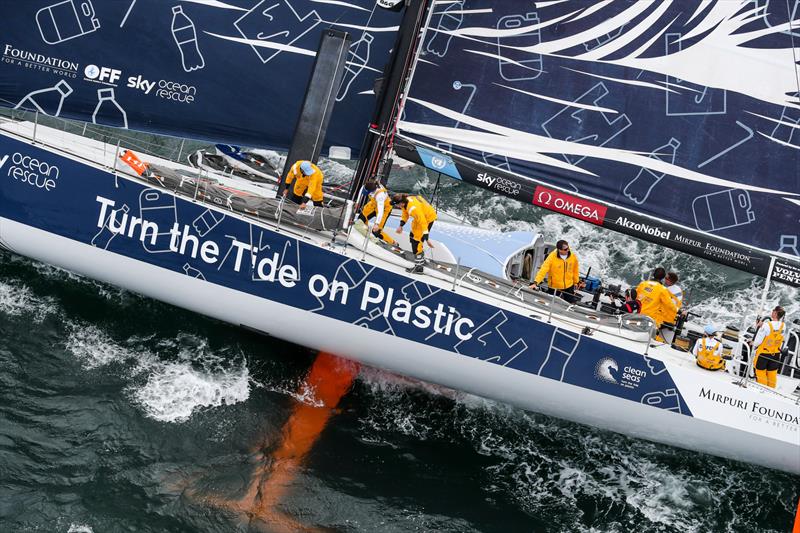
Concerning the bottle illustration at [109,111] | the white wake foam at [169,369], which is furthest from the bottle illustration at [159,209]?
the white wake foam at [169,369]

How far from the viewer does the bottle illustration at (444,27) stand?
8.30m

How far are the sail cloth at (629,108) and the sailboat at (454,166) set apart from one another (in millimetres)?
20

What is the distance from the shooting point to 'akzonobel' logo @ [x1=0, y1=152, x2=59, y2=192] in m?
8.03

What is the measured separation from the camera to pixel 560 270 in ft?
28.6

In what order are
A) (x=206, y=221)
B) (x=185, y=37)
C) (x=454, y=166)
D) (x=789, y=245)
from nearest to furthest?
(x=206, y=221) < (x=789, y=245) < (x=454, y=166) < (x=185, y=37)

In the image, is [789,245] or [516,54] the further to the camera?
[516,54]

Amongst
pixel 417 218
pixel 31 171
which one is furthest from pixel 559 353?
pixel 31 171

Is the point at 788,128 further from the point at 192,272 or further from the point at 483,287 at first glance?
the point at 192,272

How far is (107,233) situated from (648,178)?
4.90 meters

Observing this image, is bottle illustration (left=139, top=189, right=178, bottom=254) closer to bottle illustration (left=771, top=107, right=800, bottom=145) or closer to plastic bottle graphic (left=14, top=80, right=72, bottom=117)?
plastic bottle graphic (left=14, top=80, right=72, bottom=117)

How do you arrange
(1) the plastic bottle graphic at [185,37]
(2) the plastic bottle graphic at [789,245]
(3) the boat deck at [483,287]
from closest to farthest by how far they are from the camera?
(3) the boat deck at [483,287], (2) the plastic bottle graphic at [789,245], (1) the plastic bottle graphic at [185,37]

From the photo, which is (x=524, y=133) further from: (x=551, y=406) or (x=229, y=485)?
(x=229, y=485)

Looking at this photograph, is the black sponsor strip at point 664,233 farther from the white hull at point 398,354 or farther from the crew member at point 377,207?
the white hull at point 398,354

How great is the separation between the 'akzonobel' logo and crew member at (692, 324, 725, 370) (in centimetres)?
595
